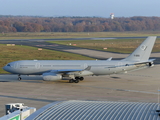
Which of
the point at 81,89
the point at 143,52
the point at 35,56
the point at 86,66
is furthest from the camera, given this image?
the point at 35,56

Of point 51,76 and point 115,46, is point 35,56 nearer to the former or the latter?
point 51,76

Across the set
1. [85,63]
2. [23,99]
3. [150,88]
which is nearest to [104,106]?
[23,99]

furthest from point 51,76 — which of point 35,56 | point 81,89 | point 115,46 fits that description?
point 115,46

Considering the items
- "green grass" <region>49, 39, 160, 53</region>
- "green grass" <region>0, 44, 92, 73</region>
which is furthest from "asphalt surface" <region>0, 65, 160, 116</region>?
"green grass" <region>49, 39, 160, 53</region>

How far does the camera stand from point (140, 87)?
4538 centimetres

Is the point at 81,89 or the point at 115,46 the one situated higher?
the point at 115,46

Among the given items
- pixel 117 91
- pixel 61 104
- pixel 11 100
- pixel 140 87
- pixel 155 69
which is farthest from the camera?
pixel 155 69

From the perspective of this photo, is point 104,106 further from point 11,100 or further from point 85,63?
point 85,63

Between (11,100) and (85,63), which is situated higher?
(85,63)

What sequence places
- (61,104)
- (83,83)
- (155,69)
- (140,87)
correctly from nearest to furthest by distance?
(61,104), (140,87), (83,83), (155,69)

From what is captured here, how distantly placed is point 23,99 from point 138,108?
21987 millimetres

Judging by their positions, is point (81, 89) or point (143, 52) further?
point (143, 52)

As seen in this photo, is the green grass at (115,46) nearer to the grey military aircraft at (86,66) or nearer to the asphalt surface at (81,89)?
the asphalt surface at (81,89)

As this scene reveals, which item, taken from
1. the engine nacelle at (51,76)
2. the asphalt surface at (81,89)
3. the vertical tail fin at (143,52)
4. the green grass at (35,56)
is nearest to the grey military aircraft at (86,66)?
the vertical tail fin at (143,52)
